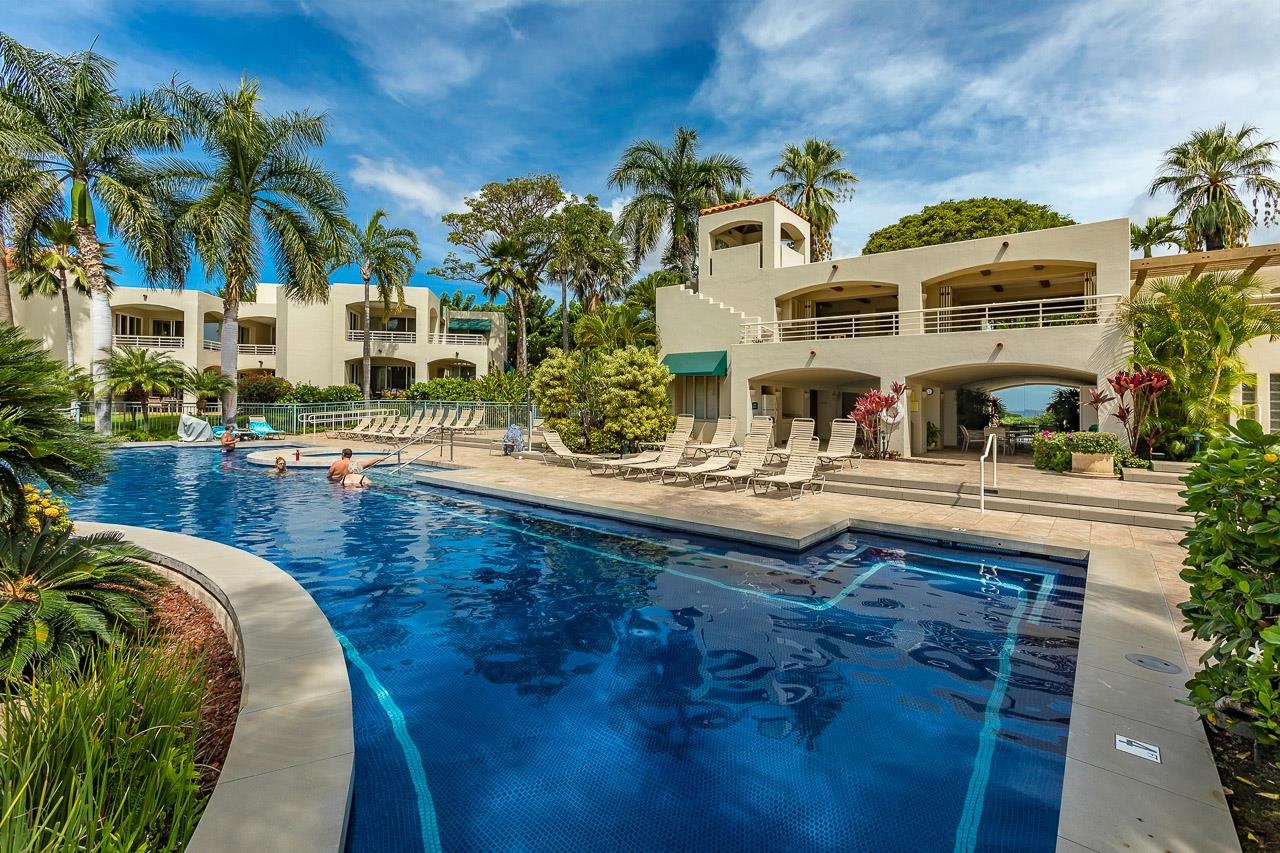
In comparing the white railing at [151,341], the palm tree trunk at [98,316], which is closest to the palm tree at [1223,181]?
the palm tree trunk at [98,316]

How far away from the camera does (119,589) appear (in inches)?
181

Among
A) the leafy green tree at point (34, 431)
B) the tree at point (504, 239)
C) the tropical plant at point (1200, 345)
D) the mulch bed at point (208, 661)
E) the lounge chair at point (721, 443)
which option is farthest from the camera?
the tree at point (504, 239)

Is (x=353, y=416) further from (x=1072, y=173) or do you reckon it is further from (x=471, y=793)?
(x=1072, y=173)

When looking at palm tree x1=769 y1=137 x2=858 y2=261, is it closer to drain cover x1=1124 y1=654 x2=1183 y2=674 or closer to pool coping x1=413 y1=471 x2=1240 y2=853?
pool coping x1=413 y1=471 x2=1240 y2=853

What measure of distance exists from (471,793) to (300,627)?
7.19 ft

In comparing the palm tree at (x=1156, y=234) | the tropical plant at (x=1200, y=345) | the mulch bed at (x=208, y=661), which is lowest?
the mulch bed at (x=208, y=661)

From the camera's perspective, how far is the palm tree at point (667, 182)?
86.5 ft

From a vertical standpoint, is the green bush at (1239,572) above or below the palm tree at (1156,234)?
below

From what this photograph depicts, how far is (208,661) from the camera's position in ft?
14.2

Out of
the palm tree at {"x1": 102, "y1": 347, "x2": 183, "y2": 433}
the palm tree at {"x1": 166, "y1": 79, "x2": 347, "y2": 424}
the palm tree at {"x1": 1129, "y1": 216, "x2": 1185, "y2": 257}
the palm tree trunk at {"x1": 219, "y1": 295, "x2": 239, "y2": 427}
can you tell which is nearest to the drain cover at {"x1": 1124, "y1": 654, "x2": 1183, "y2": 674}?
the palm tree at {"x1": 166, "y1": 79, "x2": 347, "y2": 424}

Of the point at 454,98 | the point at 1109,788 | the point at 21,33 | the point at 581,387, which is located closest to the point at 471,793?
the point at 1109,788

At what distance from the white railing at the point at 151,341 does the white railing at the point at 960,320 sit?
33160mm

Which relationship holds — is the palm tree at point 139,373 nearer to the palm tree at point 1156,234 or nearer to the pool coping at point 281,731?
the pool coping at point 281,731

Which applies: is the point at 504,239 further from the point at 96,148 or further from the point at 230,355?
the point at 96,148
